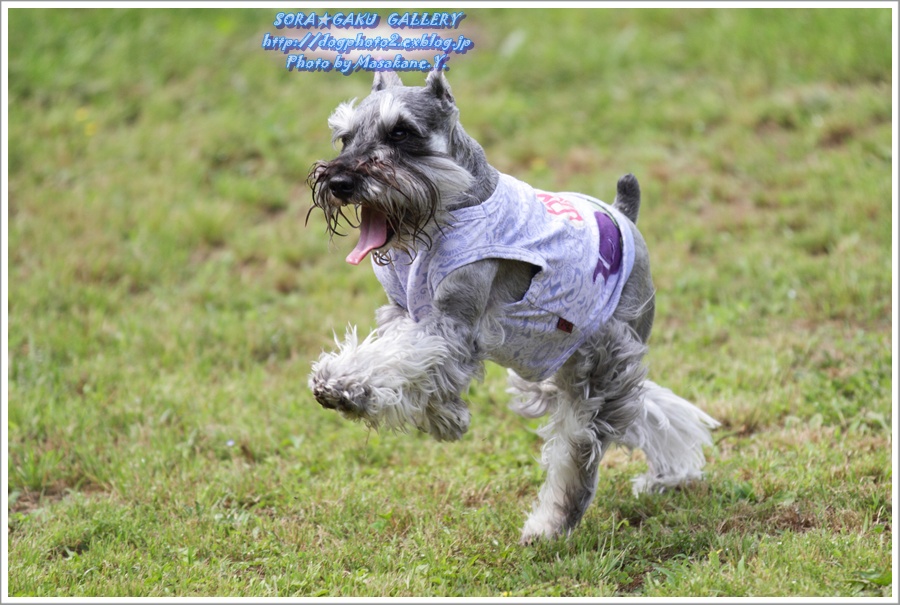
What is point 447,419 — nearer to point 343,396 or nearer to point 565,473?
point 343,396

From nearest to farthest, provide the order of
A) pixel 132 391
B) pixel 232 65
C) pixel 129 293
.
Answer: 1. pixel 132 391
2. pixel 129 293
3. pixel 232 65

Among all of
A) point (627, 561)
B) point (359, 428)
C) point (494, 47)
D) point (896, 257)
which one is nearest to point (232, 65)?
point (494, 47)

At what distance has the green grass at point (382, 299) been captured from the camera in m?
4.65

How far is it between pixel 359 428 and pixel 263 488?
76cm

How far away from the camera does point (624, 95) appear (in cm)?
1045

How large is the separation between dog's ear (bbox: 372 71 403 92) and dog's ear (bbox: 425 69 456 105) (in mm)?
204

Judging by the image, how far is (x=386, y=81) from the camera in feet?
13.4

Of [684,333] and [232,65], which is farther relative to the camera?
[232,65]

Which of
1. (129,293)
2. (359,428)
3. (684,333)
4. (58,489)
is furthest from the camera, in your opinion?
(129,293)

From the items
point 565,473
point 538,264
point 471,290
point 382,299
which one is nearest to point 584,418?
point 565,473

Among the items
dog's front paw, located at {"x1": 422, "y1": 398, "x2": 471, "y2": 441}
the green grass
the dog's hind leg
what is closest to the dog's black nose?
dog's front paw, located at {"x1": 422, "y1": 398, "x2": 471, "y2": 441}

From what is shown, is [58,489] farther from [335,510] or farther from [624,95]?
[624,95]

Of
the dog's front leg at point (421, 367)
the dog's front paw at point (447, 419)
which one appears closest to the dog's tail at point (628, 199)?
the dog's front leg at point (421, 367)

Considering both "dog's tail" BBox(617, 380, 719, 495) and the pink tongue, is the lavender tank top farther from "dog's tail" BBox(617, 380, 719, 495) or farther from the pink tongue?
"dog's tail" BBox(617, 380, 719, 495)
